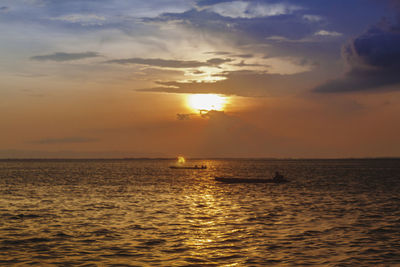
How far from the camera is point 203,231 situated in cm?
3103

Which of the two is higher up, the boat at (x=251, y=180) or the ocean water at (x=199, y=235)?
the ocean water at (x=199, y=235)

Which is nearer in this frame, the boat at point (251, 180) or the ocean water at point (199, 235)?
the ocean water at point (199, 235)

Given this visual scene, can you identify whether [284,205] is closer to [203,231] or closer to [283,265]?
[203,231]

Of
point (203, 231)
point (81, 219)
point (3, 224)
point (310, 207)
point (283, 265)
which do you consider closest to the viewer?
point (283, 265)

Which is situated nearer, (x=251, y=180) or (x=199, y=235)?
(x=199, y=235)

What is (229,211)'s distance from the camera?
4331 centimetres

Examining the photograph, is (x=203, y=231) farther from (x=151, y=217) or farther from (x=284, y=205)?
(x=284, y=205)

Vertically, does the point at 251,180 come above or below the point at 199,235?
below

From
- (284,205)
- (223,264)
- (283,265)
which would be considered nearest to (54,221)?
Answer: (223,264)

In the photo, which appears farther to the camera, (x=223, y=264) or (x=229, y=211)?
(x=229, y=211)

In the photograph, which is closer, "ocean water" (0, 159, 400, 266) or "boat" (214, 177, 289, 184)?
"ocean water" (0, 159, 400, 266)

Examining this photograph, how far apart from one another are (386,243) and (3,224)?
28485mm

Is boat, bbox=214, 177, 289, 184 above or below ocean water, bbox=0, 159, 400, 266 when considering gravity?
below

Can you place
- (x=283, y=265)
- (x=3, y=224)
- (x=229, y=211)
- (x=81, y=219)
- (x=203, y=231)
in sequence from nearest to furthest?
(x=283, y=265) → (x=203, y=231) → (x=3, y=224) → (x=81, y=219) → (x=229, y=211)
